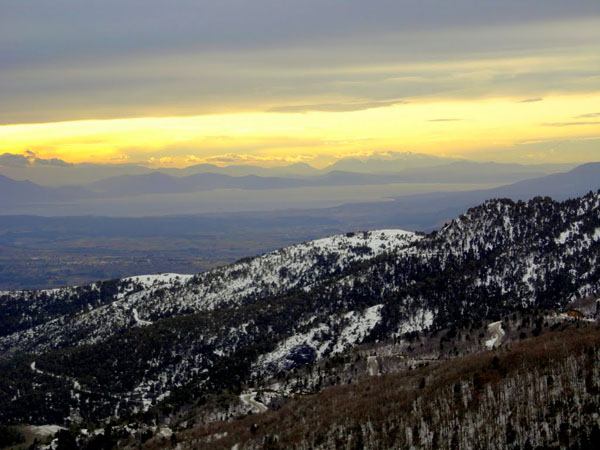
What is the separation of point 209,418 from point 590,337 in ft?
257

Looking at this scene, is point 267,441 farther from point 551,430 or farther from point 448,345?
point 448,345

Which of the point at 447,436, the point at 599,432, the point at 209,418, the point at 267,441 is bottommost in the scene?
the point at 209,418

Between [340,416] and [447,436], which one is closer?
[447,436]

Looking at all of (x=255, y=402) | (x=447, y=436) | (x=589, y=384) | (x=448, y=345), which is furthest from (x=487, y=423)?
(x=448, y=345)

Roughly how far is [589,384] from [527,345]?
3594 cm

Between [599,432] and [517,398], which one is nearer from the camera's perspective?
[599,432]

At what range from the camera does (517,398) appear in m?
101

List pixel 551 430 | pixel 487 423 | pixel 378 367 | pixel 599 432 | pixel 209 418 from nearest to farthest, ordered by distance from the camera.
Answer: pixel 599 432
pixel 551 430
pixel 487 423
pixel 209 418
pixel 378 367

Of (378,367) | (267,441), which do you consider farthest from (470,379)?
(378,367)

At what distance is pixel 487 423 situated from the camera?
96438 mm

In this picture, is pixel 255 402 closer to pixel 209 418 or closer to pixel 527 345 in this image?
pixel 209 418

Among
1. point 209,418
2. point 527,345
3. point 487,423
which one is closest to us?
point 487,423

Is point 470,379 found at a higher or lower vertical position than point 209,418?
higher

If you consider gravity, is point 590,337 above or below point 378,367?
above
